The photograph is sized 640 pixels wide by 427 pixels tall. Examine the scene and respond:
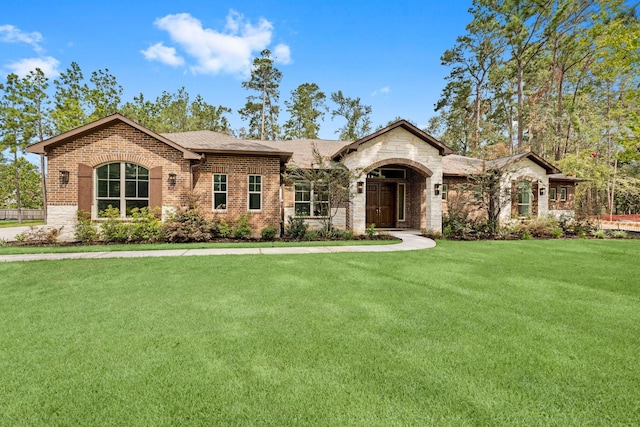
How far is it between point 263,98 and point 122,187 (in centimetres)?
2522

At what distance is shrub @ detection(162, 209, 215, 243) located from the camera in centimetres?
1100

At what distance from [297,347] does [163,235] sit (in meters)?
9.59

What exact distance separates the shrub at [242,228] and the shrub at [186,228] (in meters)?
1.00

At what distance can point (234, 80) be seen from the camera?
105 feet

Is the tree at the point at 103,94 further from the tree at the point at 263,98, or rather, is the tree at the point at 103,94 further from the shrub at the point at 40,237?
the shrub at the point at 40,237

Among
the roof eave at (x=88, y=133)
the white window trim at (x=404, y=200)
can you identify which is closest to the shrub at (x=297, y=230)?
the roof eave at (x=88, y=133)

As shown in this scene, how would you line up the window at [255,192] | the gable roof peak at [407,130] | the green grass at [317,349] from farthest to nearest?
the window at [255,192] < the gable roof peak at [407,130] < the green grass at [317,349]

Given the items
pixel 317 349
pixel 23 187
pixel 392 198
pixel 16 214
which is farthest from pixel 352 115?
pixel 23 187

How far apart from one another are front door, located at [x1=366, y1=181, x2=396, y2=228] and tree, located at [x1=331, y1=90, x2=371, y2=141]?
19344 mm

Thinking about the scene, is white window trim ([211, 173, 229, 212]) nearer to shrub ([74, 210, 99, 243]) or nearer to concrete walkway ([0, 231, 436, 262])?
concrete walkway ([0, 231, 436, 262])

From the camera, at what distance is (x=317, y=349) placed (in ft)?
10.2

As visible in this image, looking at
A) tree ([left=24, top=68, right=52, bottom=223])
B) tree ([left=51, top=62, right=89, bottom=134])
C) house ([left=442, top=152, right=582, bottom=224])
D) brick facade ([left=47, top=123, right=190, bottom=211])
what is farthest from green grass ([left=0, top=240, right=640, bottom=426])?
tree ([left=24, top=68, right=52, bottom=223])

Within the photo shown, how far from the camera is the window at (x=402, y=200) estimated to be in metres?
16.4

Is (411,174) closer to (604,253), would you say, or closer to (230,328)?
(604,253)
